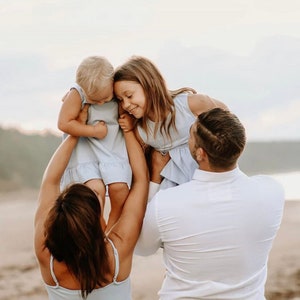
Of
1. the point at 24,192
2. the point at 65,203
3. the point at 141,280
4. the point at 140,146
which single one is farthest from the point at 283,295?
the point at 24,192

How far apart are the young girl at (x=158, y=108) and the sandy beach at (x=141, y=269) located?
5.35 metres

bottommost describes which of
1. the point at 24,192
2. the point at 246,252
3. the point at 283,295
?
the point at 24,192

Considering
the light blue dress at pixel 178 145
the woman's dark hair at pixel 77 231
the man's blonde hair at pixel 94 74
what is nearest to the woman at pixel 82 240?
the woman's dark hair at pixel 77 231

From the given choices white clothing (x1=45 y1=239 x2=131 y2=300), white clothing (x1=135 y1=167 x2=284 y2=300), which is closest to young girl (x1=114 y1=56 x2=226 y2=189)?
white clothing (x1=135 y1=167 x2=284 y2=300)

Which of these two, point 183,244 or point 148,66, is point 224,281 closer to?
point 183,244

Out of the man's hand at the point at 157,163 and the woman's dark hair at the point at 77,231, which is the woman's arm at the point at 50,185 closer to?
the woman's dark hair at the point at 77,231

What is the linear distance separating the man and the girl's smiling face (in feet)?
1.46

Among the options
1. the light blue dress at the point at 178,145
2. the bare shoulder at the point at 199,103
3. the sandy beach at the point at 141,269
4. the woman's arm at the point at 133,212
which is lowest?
the sandy beach at the point at 141,269

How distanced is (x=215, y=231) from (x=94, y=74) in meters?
0.81

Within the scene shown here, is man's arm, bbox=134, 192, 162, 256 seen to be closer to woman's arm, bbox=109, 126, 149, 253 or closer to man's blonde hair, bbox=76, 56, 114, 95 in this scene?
woman's arm, bbox=109, 126, 149, 253

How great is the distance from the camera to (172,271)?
2412mm

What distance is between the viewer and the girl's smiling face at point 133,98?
2650 millimetres

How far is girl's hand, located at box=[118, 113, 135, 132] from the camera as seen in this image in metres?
2.71

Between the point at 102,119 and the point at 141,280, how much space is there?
701 cm
